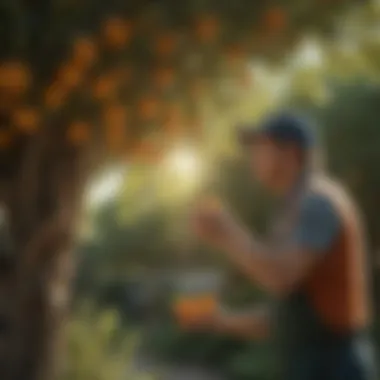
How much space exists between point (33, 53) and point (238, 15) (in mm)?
602

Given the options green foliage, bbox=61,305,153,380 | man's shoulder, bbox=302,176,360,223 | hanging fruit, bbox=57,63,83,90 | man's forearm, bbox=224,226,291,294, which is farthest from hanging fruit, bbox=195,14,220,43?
green foliage, bbox=61,305,153,380

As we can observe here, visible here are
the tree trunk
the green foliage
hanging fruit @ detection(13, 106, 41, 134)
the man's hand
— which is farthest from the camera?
the green foliage

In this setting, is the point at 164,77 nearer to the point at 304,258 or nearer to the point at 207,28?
the point at 207,28

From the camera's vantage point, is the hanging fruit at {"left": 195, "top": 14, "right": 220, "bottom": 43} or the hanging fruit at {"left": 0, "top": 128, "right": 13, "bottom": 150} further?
the hanging fruit at {"left": 0, "top": 128, "right": 13, "bottom": 150}

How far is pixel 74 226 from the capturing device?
3404 millimetres

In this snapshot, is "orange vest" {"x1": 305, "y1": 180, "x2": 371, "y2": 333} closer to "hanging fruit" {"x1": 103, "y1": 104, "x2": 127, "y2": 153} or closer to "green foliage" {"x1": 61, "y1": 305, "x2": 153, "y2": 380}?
"hanging fruit" {"x1": 103, "y1": 104, "x2": 127, "y2": 153}

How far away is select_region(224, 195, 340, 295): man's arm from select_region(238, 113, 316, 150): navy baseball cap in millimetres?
137

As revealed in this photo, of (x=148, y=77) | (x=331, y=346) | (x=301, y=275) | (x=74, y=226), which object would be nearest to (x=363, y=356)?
(x=331, y=346)

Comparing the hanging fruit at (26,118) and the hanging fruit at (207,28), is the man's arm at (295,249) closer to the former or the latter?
the hanging fruit at (207,28)

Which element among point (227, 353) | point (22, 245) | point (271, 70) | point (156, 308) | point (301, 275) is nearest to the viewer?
point (301, 275)

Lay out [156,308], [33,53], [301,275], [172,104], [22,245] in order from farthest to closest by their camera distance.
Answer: [156,308], [22,245], [172,104], [33,53], [301,275]

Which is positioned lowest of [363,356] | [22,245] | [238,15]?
[363,356]

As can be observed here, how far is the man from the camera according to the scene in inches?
73.6

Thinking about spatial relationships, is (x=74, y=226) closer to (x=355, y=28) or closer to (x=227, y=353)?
(x=355, y=28)
